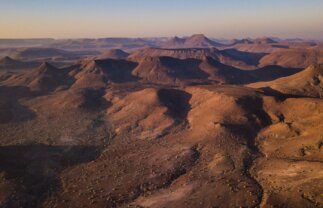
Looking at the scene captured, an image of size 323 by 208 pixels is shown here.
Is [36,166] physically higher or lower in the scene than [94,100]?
lower

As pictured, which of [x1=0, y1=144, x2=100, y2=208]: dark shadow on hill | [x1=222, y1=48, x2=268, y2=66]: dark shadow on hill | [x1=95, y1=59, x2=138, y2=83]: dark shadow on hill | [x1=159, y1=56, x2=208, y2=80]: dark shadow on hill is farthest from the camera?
[x1=222, y1=48, x2=268, y2=66]: dark shadow on hill

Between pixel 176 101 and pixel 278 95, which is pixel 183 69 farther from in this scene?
pixel 278 95

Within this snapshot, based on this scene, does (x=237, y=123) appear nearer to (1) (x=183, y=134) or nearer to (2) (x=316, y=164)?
(1) (x=183, y=134)

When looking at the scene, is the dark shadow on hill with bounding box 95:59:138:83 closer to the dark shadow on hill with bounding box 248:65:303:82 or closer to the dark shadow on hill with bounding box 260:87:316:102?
the dark shadow on hill with bounding box 248:65:303:82

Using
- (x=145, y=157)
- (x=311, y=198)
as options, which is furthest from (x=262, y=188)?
(x=145, y=157)

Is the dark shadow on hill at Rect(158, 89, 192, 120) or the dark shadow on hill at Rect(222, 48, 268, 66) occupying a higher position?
the dark shadow on hill at Rect(158, 89, 192, 120)

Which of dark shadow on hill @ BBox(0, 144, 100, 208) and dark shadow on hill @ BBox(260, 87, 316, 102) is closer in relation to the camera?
dark shadow on hill @ BBox(0, 144, 100, 208)

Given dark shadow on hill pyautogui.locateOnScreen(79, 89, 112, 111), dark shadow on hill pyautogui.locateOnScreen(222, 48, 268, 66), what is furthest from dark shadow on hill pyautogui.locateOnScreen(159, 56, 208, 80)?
dark shadow on hill pyautogui.locateOnScreen(222, 48, 268, 66)

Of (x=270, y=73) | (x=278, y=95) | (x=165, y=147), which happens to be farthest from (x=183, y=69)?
(x=165, y=147)

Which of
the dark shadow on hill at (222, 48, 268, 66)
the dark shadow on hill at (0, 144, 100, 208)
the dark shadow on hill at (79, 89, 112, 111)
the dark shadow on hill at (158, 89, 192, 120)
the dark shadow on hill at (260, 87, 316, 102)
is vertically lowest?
the dark shadow on hill at (222, 48, 268, 66)
